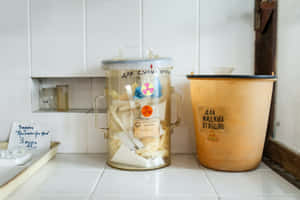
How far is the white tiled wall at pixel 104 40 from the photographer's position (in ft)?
3.63

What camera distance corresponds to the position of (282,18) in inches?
37.6

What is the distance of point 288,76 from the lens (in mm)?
911

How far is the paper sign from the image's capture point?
112 cm

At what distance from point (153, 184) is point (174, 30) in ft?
2.07

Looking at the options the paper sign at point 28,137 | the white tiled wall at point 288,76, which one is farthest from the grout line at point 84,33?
the white tiled wall at point 288,76

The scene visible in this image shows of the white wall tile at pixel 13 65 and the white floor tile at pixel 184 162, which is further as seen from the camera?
the white wall tile at pixel 13 65

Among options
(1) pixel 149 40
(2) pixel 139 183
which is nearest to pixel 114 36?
(1) pixel 149 40

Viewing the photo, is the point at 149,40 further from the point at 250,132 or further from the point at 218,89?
the point at 250,132

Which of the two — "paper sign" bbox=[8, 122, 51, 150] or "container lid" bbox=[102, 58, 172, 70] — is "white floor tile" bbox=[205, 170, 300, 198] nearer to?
"container lid" bbox=[102, 58, 172, 70]

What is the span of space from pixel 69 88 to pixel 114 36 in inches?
13.1

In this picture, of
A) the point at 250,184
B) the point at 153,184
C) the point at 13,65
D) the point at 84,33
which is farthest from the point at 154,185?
the point at 13,65

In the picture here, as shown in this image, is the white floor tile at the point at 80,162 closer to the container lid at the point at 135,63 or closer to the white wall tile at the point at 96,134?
the white wall tile at the point at 96,134

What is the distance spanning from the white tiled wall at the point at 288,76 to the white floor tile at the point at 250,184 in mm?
126

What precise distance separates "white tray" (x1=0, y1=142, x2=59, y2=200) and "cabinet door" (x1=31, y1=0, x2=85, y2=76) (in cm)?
33
